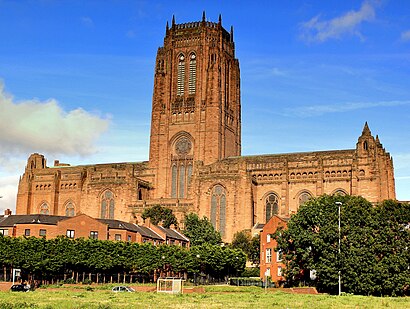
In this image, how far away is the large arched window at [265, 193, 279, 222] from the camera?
116938mm

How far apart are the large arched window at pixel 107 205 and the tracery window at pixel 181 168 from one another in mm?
12078

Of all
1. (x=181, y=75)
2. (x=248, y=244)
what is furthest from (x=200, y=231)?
(x=181, y=75)

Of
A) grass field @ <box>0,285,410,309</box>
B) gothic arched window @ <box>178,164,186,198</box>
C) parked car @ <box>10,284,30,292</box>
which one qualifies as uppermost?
gothic arched window @ <box>178,164,186,198</box>

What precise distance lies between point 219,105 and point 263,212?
866 inches

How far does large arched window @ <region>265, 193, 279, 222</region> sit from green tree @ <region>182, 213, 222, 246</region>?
14398mm

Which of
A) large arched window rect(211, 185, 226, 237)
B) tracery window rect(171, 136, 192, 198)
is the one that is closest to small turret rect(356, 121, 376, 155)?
large arched window rect(211, 185, 226, 237)

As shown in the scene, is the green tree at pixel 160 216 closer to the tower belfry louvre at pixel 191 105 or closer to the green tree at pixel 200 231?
the green tree at pixel 200 231

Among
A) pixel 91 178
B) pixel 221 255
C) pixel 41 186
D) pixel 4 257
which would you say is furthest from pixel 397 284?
pixel 41 186

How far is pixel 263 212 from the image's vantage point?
386ft

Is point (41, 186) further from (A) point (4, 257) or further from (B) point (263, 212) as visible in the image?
(A) point (4, 257)

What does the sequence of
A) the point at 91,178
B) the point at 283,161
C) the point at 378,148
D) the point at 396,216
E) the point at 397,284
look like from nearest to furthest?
the point at 397,284, the point at 396,216, the point at 378,148, the point at 283,161, the point at 91,178

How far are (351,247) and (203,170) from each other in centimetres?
5766

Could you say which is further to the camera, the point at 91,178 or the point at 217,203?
the point at 91,178

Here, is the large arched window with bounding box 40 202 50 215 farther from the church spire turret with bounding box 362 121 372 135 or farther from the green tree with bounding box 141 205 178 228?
the church spire turret with bounding box 362 121 372 135
